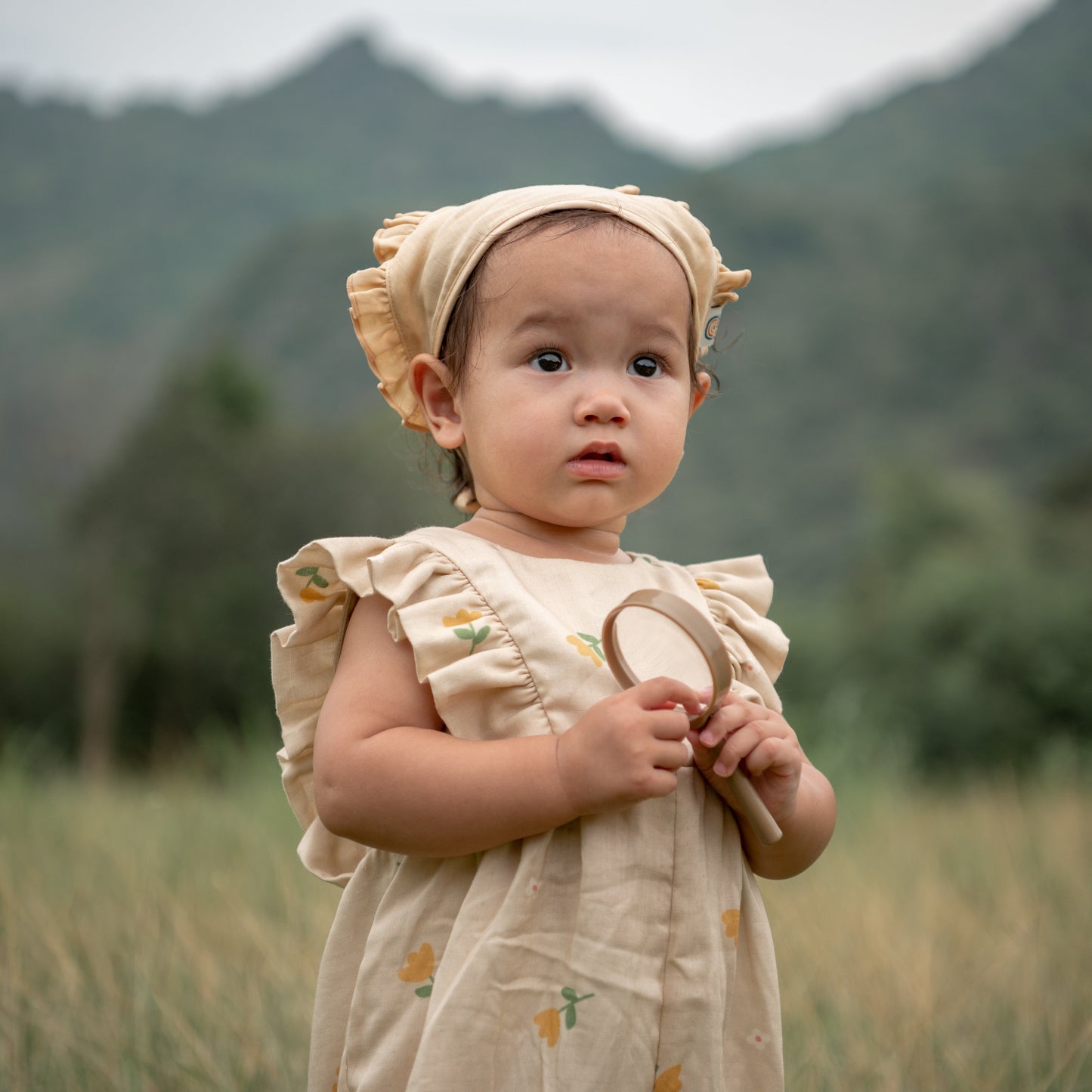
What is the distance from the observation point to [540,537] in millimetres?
1446

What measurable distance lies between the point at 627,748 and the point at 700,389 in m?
0.66

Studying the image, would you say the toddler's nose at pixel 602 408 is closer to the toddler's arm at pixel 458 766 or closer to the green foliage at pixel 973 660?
the toddler's arm at pixel 458 766

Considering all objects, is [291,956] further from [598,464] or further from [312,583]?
[598,464]

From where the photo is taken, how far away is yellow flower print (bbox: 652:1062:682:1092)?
1.26m

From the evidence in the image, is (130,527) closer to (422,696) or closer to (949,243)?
(422,696)

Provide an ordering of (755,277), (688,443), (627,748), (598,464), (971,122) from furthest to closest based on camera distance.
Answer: (971,122)
(755,277)
(688,443)
(598,464)
(627,748)

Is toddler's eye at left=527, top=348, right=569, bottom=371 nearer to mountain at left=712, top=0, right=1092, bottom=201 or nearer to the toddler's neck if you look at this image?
the toddler's neck

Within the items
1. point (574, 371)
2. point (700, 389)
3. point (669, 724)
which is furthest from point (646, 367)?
point (669, 724)

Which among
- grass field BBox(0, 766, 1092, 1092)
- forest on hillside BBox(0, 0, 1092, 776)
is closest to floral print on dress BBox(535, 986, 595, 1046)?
grass field BBox(0, 766, 1092, 1092)

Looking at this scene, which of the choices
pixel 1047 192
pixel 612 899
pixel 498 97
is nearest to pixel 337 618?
pixel 612 899

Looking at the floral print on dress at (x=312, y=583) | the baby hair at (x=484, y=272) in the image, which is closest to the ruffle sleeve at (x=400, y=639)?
the floral print on dress at (x=312, y=583)

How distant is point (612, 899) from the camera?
Result: 1.25 m

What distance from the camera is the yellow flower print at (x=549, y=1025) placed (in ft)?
4.05

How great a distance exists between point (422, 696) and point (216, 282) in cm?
1812
